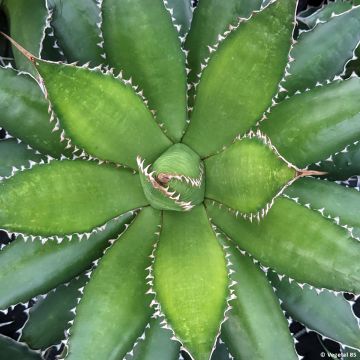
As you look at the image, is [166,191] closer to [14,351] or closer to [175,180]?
[175,180]

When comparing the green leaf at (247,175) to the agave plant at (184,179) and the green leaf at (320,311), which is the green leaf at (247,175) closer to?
the agave plant at (184,179)

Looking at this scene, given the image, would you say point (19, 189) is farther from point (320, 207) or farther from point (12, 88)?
point (320, 207)

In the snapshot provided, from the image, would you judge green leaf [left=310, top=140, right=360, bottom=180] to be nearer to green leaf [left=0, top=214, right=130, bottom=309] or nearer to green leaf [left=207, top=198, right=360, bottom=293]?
green leaf [left=207, top=198, right=360, bottom=293]

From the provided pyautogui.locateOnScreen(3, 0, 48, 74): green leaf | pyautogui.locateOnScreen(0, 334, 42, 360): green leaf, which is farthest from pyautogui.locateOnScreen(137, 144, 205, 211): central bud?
pyautogui.locateOnScreen(0, 334, 42, 360): green leaf

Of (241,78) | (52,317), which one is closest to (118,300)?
(52,317)

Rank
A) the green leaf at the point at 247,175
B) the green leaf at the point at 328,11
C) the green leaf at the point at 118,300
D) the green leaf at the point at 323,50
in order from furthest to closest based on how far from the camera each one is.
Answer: the green leaf at the point at 328,11
the green leaf at the point at 323,50
the green leaf at the point at 118,300
the green leaf at the point at 247,175

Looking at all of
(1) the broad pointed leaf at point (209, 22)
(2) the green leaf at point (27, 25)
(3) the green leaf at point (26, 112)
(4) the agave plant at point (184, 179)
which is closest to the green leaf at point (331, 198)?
(4) the agave plant at point (184, 179)
